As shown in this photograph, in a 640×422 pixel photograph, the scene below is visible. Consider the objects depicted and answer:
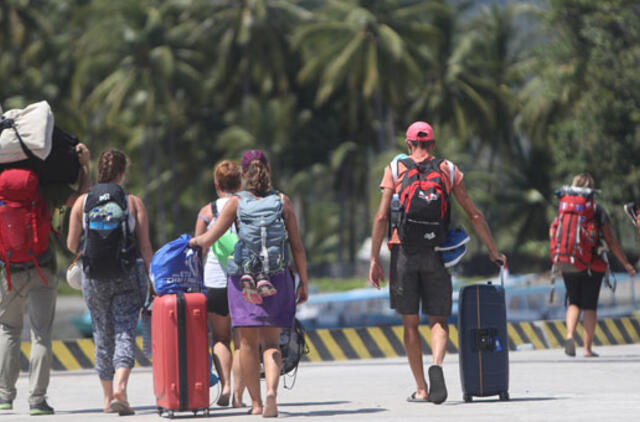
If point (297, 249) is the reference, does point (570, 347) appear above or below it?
below

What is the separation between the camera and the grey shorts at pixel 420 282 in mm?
7898

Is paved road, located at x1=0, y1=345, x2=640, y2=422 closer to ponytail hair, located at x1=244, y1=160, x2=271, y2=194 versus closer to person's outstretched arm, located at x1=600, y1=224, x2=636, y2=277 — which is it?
person's outstretched arm, located at x1=600, y1=224, x2=636, y2=277

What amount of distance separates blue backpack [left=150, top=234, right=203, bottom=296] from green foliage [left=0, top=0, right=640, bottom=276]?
46411 mm

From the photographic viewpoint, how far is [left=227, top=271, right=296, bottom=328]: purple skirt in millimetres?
7383

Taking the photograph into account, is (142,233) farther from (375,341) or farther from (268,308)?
(375,341)

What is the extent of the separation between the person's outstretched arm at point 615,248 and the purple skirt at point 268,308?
483cm

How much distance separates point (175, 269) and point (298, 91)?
5787 cm

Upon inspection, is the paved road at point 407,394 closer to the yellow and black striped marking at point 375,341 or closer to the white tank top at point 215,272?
the yellow and black striped marking at point 375,341

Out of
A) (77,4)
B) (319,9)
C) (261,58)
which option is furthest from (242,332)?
(77,4)

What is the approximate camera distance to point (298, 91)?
214 feet

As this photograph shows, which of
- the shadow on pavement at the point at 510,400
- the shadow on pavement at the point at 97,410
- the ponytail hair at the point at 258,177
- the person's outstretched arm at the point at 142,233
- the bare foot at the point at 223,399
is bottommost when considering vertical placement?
the shadow on pavement at the point at 97,410

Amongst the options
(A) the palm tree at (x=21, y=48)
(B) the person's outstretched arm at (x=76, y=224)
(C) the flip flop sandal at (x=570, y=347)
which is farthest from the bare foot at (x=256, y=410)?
(A) the palm tree at (x=21, y=48)

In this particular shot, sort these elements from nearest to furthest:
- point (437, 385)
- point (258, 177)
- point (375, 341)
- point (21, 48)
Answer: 1. point (258, 177)
2. point (437, 385)
3. point (375, 341)
4. point (21, 48)

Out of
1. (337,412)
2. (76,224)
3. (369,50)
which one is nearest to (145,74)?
(369,50)
